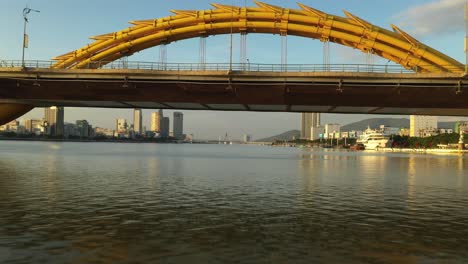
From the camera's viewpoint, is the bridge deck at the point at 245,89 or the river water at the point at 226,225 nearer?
the river water at the point at 226,225

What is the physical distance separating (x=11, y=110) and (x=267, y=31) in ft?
138

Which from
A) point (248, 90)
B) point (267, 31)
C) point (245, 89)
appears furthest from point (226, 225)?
point (267, 31)

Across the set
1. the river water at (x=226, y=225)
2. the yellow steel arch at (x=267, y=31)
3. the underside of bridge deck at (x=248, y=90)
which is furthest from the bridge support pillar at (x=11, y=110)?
the river water at (x=226, y=225)

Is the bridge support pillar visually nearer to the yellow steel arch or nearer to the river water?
the yellow steel arch

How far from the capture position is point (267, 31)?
3019 inches

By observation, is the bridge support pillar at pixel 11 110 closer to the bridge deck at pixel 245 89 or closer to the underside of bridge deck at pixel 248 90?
the underside of bridge deck at pixel 248 90

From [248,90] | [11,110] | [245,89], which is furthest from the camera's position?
[11,110]

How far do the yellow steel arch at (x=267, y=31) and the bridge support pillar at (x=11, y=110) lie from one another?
16.8m

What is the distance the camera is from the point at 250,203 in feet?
85.7

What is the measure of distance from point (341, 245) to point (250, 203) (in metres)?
10.9

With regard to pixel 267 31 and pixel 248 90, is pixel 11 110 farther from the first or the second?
pixel 267 31

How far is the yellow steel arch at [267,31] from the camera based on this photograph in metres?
71.8

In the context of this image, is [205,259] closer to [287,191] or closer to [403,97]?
[287,191]

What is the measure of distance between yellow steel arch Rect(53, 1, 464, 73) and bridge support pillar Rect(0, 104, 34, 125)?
55.1ft
